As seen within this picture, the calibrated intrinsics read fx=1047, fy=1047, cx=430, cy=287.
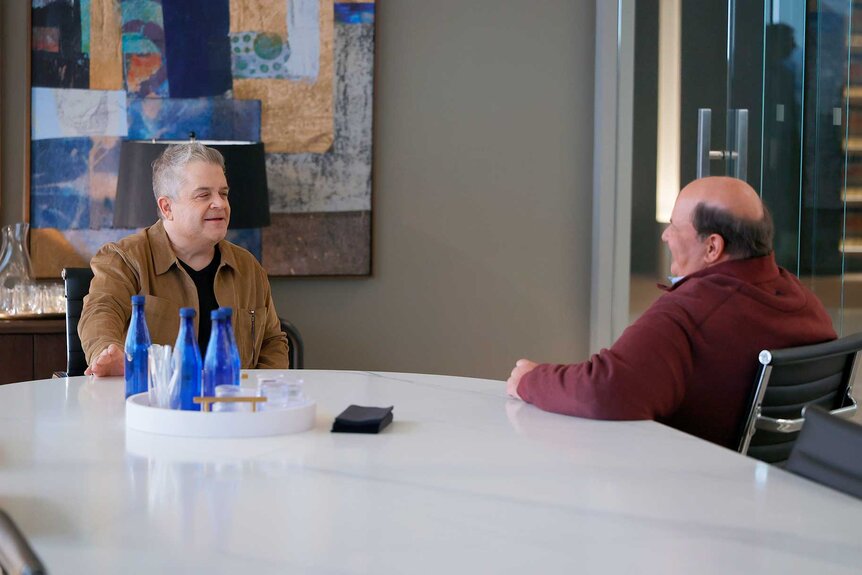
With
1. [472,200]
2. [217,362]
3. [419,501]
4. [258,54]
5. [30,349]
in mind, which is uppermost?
[258,54]

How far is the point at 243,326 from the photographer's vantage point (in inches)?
121

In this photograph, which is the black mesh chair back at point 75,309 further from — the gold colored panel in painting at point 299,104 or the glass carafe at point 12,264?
the gold colored panel in painting at point 299,104

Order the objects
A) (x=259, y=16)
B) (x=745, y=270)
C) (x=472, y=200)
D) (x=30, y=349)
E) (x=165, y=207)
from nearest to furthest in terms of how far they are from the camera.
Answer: (x=745, y=270) → (x=165, y=207) → (x=30, y=349) → (x=259, y=16) → (x=472, y=200)

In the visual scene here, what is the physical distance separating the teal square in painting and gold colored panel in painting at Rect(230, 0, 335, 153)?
0.02 m

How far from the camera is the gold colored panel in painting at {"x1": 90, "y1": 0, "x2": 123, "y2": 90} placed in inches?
155

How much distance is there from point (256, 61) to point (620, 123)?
4.96ft

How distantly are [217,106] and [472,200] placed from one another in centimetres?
110

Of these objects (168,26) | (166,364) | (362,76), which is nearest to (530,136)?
(362,76)

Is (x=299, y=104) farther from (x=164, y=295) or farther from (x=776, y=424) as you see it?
(x=776, y=424)

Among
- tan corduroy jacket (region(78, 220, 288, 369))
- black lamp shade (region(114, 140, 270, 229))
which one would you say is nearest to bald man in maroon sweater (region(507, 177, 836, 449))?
tan corduroy jacket (region(78, 220, 288, 369))

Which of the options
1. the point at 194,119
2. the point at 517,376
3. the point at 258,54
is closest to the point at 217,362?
the point at 517,376

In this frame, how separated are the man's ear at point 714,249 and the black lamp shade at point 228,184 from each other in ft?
6.01

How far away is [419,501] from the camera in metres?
1.42

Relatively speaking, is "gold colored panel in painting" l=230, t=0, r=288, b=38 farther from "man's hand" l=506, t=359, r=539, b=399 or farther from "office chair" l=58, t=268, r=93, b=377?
"man's hand" l=506, t=359, r=539, b=399
